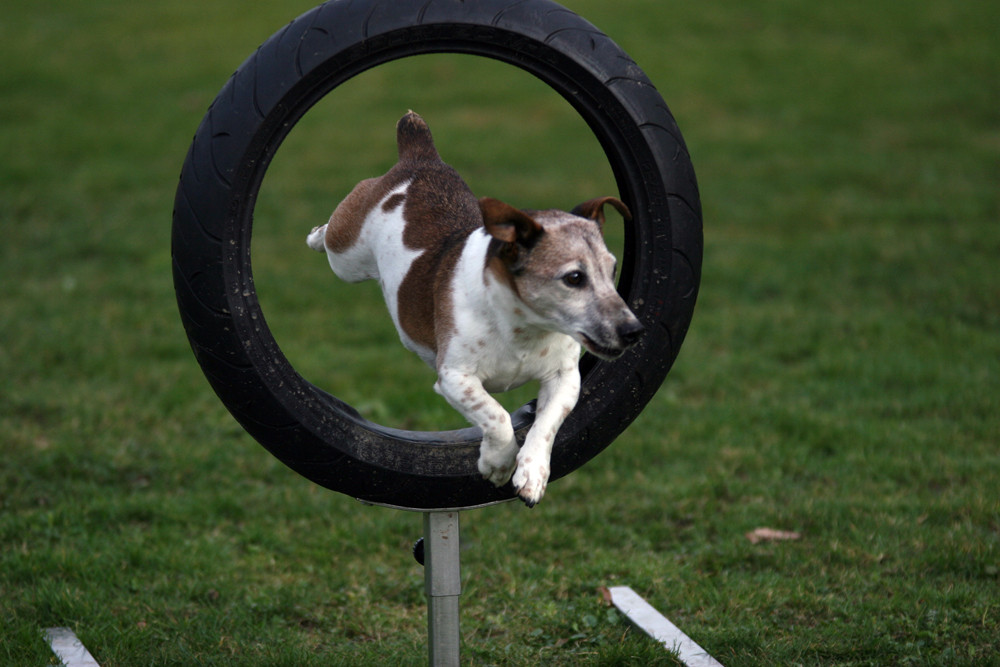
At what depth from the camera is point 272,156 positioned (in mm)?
3504

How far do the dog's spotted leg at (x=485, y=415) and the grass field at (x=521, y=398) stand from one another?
5.30 ft

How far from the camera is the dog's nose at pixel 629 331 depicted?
2.87 m

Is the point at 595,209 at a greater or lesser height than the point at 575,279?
greater

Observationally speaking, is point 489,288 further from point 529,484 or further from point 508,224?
point 529,484

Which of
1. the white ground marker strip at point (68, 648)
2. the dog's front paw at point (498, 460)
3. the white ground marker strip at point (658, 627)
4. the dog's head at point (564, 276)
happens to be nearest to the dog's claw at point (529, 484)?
the dog's front paw at point (498, 460)

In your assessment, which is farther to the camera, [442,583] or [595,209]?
[442,583]

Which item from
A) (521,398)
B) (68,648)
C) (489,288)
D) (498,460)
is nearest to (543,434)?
(498,460)

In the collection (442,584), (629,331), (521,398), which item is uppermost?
(629,331)

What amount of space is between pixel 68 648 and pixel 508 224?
283 cm

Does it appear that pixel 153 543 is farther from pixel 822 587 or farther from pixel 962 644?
→ pixel 962 644

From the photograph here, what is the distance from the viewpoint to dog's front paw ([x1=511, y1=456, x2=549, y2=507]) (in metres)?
3.09

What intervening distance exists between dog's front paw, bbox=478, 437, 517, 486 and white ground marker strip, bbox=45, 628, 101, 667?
2.12 m

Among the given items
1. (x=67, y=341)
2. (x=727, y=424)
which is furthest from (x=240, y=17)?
(x=727, y=424)

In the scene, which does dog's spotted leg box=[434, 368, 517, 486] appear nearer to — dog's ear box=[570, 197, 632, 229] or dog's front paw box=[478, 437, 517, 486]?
dog's front paw box=[478, 437, 517, 486]
